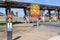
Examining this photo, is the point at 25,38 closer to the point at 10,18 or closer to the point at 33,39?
the point at 33,39

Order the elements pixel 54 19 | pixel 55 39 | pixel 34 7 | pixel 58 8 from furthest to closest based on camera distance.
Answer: pixel 58 8 → pixel 54 19 → pixel 34 7 → pixel 55 39

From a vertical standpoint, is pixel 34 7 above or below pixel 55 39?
→ above

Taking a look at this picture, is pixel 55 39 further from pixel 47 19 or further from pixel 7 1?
pixel 47 19

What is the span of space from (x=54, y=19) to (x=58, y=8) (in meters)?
4.98

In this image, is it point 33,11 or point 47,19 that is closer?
point 33,11

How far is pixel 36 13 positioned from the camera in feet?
74.7

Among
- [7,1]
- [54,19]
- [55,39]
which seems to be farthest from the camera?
[54,19]

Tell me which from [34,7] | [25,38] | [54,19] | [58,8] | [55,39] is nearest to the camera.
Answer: [55,39]

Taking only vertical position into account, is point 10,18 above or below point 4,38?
above

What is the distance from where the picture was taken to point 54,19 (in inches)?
2222

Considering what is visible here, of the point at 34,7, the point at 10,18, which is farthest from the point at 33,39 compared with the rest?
the point at 34,7

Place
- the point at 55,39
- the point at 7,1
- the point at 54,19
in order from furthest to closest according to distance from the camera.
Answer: the point at 54,19
the point at 55,39
the point at 7,1

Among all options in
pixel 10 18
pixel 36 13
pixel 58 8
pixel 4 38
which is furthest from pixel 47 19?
pixel 10 18

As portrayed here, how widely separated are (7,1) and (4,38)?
4.99m
